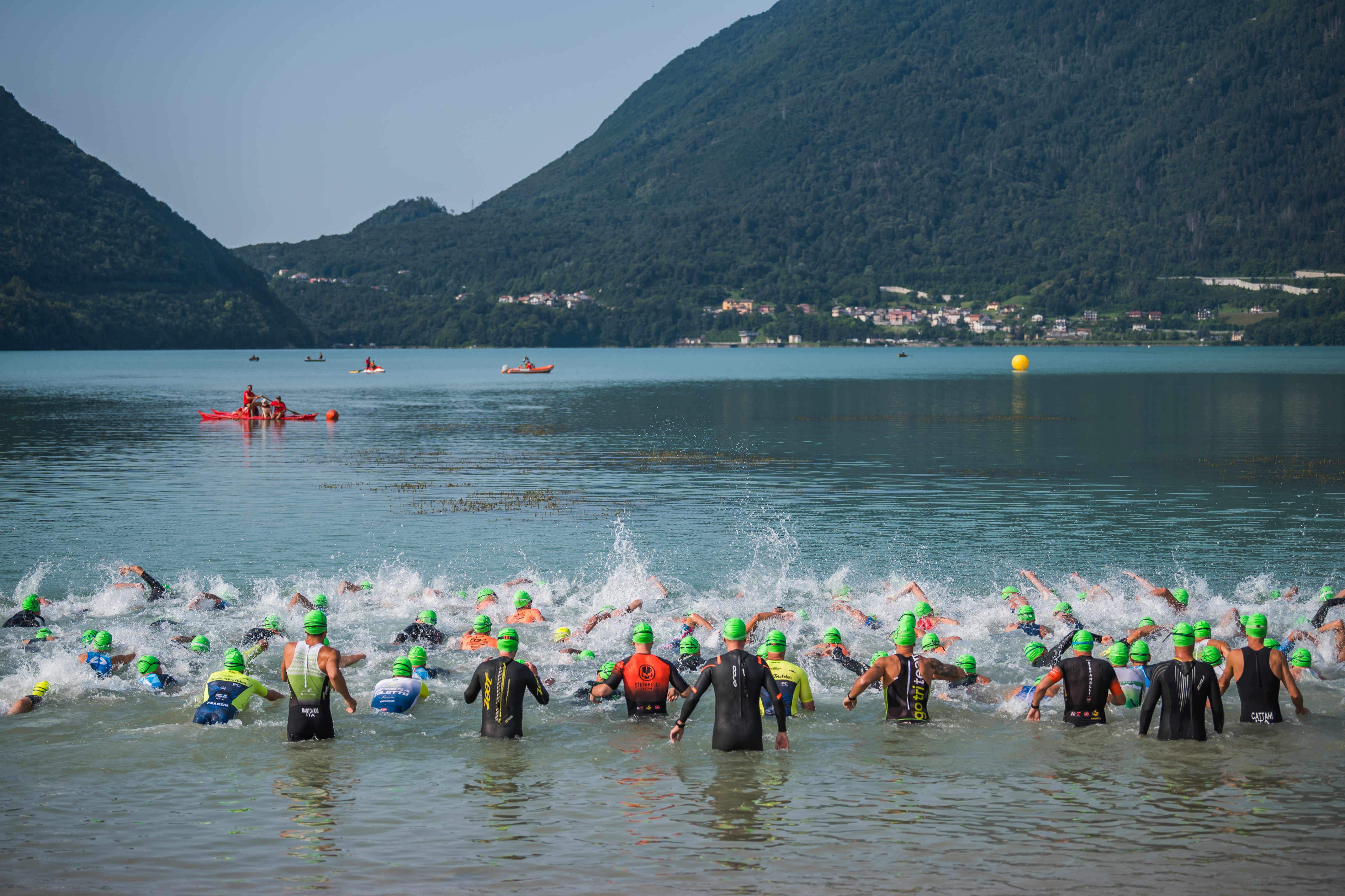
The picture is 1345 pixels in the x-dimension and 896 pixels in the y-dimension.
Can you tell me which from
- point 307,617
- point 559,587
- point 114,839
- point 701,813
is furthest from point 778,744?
point 559,587

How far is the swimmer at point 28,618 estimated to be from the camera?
23875 mm

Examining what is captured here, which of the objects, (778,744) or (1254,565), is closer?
(778,744)

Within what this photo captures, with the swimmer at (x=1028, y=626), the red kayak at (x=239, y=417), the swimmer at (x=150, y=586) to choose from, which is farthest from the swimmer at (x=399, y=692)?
the red kayak at (x=239, y=417)

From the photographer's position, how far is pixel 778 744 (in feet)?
51.5

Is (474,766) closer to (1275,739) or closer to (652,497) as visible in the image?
(1275,739)

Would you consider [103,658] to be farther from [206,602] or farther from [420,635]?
[206,602]

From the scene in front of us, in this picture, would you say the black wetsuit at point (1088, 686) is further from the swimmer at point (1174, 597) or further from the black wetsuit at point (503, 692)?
the swimmer at point (1174, 597)

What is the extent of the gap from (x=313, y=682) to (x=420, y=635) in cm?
632

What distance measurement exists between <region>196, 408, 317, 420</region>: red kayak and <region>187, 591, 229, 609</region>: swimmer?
5793cm

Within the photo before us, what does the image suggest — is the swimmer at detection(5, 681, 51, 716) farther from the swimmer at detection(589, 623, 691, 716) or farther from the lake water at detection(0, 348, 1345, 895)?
the swimmer at detection(589, 623, 691, 716)

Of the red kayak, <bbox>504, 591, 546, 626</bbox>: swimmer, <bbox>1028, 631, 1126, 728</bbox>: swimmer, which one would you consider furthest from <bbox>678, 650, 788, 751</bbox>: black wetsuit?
the red kayak

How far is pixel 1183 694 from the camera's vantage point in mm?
16094

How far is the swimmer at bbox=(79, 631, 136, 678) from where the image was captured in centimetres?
1986

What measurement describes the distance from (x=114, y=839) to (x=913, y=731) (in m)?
10.4
